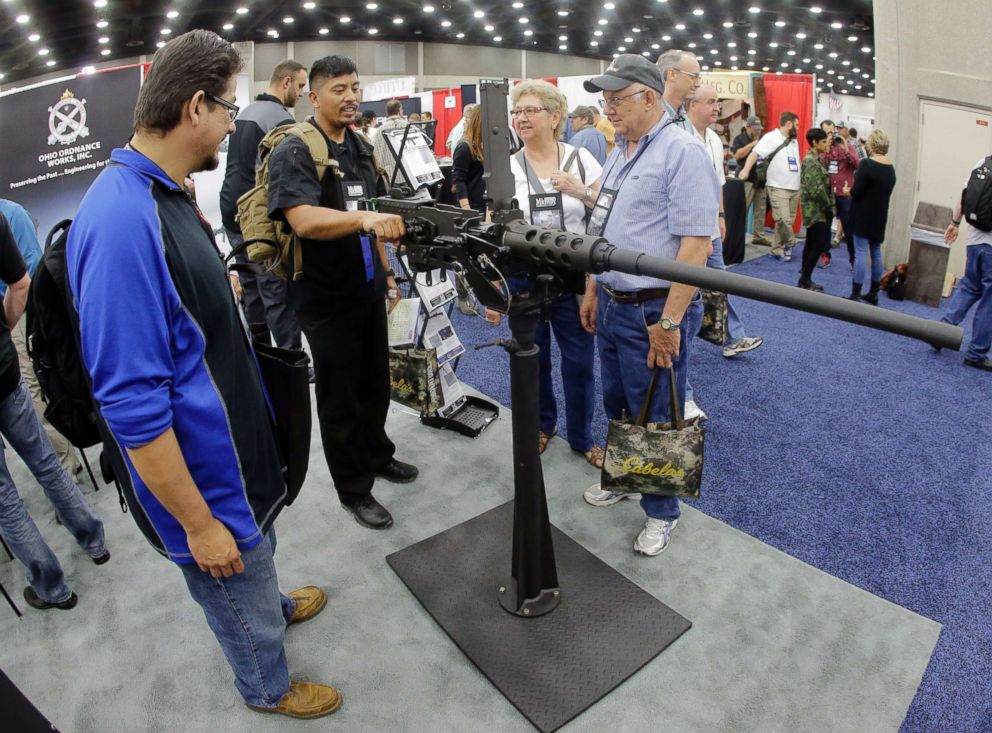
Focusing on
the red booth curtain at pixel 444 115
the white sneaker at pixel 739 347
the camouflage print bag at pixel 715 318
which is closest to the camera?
the camouflage print bag at pixel 715 318

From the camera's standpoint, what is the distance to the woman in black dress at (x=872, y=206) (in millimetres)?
5906

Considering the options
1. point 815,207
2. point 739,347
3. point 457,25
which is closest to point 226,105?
point 739,347

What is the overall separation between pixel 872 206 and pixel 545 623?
18.6ft

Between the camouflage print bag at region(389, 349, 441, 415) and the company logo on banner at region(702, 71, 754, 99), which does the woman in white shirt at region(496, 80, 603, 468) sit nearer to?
the camouflage print bag at region(389, 349, 441, 415)

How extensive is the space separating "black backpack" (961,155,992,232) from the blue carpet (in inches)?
39.0

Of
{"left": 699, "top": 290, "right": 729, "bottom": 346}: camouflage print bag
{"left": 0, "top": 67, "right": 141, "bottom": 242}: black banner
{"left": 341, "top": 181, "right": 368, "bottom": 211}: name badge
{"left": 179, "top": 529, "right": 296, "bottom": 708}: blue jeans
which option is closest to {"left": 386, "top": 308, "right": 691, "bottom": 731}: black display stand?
{"left": 179, "top": 529, "right": 296, "bottom": 708}: blue jeans

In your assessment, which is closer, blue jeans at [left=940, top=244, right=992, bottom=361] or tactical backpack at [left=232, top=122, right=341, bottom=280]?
tactical backpack at [left=232, top=122, right=341, bottom=280]

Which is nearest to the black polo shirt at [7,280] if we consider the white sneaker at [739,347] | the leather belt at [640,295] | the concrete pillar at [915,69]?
the leather belt at [640,295]

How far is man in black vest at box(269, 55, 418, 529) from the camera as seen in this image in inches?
86.6

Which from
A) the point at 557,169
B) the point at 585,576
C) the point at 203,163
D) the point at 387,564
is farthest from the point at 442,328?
the point at 203,163

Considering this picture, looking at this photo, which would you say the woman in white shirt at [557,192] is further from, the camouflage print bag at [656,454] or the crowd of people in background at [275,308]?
the camouflage print bag at [656,454]

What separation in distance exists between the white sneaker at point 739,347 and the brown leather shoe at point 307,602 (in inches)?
136

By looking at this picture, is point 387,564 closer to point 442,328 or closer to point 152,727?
point 152,727

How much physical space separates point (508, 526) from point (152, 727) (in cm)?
144
